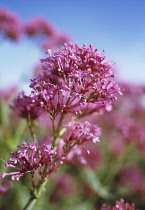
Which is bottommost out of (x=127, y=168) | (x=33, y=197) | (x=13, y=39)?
(x=33, y=197)

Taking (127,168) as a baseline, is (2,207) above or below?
below

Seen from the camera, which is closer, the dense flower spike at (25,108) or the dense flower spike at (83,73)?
the dense flower spike at (83,73)

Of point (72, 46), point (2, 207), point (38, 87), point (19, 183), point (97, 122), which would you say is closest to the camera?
point (38, 87)

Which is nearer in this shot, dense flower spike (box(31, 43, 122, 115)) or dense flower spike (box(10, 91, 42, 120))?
dense flower spike (box(31, 43, 122, 115))

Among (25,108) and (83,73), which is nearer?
(83,73)

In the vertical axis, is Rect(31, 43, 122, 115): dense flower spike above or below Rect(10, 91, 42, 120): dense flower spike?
above

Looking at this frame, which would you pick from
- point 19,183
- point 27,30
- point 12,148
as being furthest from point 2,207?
point 27,30

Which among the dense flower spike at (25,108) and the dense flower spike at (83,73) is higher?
the dense flower spike at (83,73)

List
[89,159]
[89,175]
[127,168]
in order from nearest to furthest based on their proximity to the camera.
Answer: [89,175] < [89,159] < [127,168]

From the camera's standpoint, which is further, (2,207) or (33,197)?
(2,207)

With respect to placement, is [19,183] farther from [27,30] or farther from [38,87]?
[27,30]

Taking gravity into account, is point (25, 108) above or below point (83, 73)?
below
